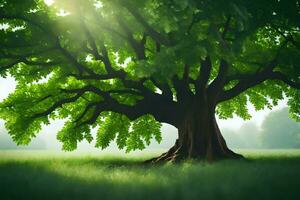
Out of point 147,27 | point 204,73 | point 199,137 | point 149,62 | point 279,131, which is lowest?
point 199,137

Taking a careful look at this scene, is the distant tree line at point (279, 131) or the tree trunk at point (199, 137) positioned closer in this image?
the tree trunk at point (199, 137)

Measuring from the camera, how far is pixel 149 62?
14.3 meters

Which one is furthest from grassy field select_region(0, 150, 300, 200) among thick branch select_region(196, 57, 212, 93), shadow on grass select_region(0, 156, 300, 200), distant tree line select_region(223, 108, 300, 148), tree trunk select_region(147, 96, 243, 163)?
distant tree line select_region(223, 108, 300, 148)

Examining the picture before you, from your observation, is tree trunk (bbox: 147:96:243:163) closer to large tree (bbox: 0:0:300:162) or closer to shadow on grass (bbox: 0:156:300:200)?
large tree (bbox: 0:0:300:162)

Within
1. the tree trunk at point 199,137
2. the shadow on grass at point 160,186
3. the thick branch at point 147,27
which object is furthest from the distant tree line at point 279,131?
the shadow on grass at point 160,186

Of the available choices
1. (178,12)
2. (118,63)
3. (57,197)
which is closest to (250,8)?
(178,12)

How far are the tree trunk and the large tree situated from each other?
0.05 meters

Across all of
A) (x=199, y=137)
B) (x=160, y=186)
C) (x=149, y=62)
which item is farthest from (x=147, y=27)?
(x=160, y=186)

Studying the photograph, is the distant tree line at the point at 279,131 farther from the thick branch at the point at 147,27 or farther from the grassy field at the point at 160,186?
the grassy field at the point at 160,186

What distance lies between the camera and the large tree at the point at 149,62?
46.6 ft

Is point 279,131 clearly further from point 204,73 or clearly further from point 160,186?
point 160,186

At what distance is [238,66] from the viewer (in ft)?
79.1

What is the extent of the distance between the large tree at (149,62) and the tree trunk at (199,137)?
5 cm

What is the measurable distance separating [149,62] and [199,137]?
7172 mm
